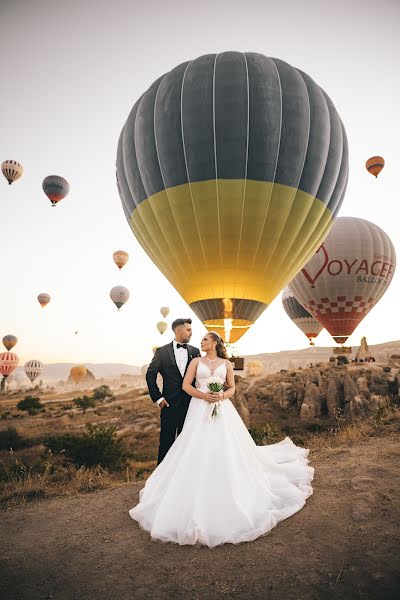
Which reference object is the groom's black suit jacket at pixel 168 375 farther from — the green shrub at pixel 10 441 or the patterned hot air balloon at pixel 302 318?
the patterned hot air balloon at pixel 302 318

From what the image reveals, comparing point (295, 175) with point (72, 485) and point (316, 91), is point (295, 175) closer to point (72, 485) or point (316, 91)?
point (316, 91)

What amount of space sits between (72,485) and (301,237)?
37.3 ft

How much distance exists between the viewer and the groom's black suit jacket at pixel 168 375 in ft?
16.4

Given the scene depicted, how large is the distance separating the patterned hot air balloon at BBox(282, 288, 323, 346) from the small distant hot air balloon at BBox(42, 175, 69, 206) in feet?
86.2

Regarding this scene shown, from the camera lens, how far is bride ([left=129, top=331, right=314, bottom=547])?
3.52 m

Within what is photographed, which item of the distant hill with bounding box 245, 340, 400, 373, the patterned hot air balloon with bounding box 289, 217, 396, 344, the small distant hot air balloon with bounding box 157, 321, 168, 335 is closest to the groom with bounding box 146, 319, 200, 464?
the patterned hot air balloon with bounding box 289, 217, 396, 344

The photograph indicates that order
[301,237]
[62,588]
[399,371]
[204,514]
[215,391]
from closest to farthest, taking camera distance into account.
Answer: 1. [62,588]
2. [204,514]
3. [215,391]
4. [301,237]
5. [399,371]

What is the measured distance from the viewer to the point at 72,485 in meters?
5.38

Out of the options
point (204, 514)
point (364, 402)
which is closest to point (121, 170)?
point (204, 514)

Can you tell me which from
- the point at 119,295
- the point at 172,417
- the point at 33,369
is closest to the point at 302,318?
the point at 119,295

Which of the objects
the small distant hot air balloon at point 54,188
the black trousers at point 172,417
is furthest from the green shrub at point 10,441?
the black trousers at point 172,417

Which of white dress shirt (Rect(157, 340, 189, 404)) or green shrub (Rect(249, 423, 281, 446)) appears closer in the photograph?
white dress shirt (Rect(157, 340, 189, 404))

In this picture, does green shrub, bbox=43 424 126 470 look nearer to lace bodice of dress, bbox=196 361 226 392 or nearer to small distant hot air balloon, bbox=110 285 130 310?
lace bodice of dress, bbox=196 361 226 392

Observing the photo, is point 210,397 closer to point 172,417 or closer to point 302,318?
point 172,417
